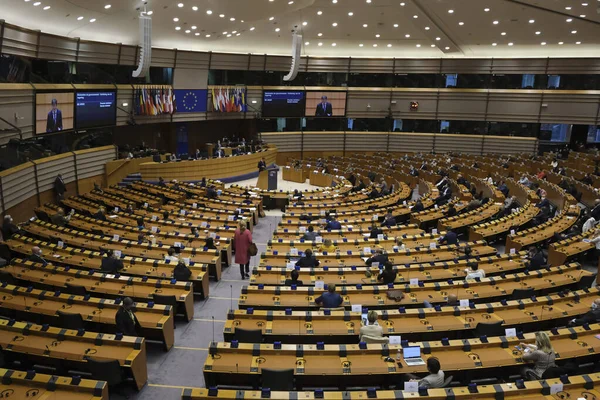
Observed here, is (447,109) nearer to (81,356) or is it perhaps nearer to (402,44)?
(402,44)

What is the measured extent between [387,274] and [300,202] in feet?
32.3

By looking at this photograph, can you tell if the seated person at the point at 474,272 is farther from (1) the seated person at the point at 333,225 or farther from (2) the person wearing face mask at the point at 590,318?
(1) the seated person at the point at 333,225

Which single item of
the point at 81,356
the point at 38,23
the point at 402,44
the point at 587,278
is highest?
the point at 402,44

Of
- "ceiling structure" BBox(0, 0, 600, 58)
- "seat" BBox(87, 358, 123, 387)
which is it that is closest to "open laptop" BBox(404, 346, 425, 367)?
"seat" BBox(87, 358, 123, 387)

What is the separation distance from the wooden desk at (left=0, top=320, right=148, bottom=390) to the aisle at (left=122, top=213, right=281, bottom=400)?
34cm

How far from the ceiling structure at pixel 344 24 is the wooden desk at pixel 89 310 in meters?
11.8

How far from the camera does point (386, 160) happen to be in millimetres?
32469

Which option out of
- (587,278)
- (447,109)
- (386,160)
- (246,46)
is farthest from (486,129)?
(587,278)

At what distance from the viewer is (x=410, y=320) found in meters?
9.24

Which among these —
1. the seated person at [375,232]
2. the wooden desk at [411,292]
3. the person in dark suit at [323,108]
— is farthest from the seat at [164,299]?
the person in dark suit at [323,108]

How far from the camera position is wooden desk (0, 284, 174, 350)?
9.23 metres

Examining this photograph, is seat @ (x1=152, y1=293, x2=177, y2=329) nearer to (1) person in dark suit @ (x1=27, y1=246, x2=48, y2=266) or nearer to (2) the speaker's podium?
(1) person in dark suit @ (x1=27, y1=246, x2=48, y2=266)

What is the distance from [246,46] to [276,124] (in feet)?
20.4

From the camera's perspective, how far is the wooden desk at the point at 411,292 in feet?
33.3
